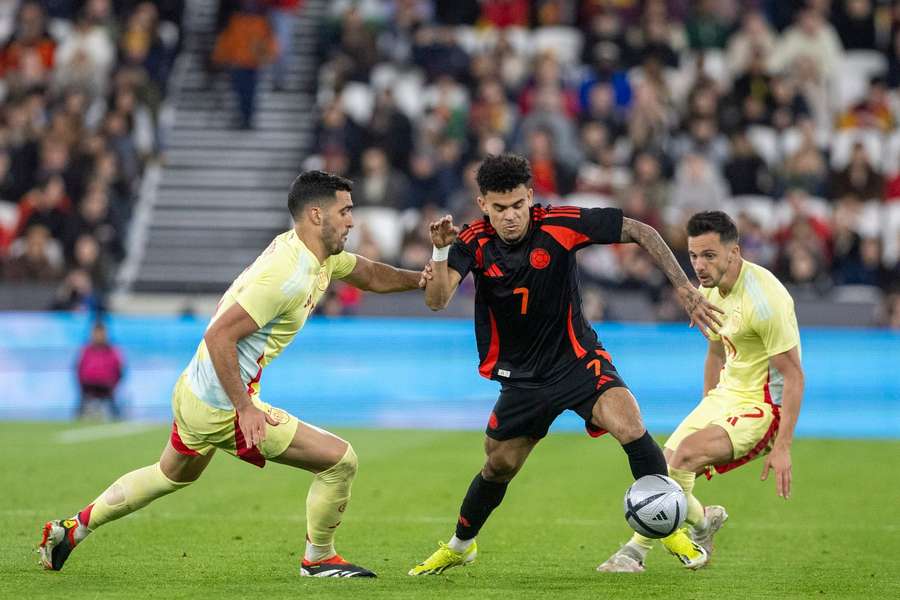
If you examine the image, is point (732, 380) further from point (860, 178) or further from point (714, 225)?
point (860, 178)

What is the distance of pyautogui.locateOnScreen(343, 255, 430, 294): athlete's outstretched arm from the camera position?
27.4 feet

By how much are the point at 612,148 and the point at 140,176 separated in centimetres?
697

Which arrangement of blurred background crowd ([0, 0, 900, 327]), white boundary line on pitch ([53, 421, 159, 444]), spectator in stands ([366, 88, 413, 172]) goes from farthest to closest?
spectator in stands ([366, 88, 413, 172]), blurred background crowd ([0, 0, 900, 327]), white boundary line on pitch ([53, 421, 159, 444])

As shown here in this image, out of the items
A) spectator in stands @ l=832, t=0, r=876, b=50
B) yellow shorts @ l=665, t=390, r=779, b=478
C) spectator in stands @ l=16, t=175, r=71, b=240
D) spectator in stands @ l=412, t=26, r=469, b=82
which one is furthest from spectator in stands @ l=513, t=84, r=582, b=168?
yellow shorts @ l=665, t=390, r=779, b=478

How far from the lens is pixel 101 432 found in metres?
16.3

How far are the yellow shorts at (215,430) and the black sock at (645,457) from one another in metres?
1.79

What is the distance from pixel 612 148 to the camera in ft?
67.9

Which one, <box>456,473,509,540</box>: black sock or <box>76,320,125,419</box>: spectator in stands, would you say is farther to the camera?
<box>76,320,125,419</box>: spectator in stands

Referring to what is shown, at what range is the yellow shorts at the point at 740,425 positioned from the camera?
8562 mm

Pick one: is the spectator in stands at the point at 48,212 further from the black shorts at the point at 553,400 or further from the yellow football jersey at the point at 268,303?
the black shorts at the point at 553,400

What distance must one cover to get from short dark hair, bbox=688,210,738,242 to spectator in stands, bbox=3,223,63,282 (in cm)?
1248

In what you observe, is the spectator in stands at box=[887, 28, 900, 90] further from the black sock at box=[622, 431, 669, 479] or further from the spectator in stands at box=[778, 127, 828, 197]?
the black sock at box=[622, 431, 669, 479]

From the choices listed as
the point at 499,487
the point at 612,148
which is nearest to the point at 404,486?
the point at 499,487

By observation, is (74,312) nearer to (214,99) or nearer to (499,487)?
(214,99)
